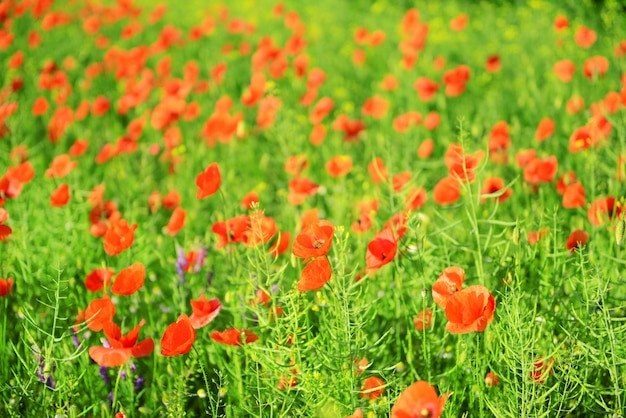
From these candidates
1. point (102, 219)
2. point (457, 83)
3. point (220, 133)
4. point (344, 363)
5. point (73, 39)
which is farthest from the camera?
point (73, 39)

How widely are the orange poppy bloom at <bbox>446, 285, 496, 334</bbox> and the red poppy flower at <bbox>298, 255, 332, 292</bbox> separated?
273 mm

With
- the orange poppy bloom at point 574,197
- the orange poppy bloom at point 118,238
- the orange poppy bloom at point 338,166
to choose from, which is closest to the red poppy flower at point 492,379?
the orange poppy bloom at point 574,197

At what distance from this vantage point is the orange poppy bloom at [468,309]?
52.8 inches

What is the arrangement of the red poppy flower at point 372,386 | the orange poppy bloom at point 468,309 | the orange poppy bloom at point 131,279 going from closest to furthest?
1. the orange poppy bloom at point 468,309
2. the red poppy flower at point 372,386
3. the orange poppy bloom at point 131,279

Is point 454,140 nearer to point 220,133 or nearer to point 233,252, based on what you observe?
point 220,133

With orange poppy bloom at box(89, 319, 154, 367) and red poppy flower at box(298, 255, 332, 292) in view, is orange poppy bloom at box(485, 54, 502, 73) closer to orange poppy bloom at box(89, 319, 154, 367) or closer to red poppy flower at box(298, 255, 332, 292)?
red poppy flower at box(298, 255, 332, 292)

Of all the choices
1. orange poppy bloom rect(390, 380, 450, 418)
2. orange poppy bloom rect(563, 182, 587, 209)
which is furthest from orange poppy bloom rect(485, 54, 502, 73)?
orange poppy bloom rect(390, 380, 450, 418)

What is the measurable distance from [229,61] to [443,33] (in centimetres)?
178

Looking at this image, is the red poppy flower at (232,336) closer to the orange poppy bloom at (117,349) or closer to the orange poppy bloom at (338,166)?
the orange poppy bloom at (117,349)

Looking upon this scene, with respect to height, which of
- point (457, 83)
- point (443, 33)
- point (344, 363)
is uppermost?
point (344, 363)

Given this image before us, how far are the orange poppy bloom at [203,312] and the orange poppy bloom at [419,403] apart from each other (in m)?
0.60

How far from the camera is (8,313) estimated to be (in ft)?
7.18

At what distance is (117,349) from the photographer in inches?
59.5

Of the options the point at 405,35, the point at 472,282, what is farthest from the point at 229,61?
the point at 472,282
